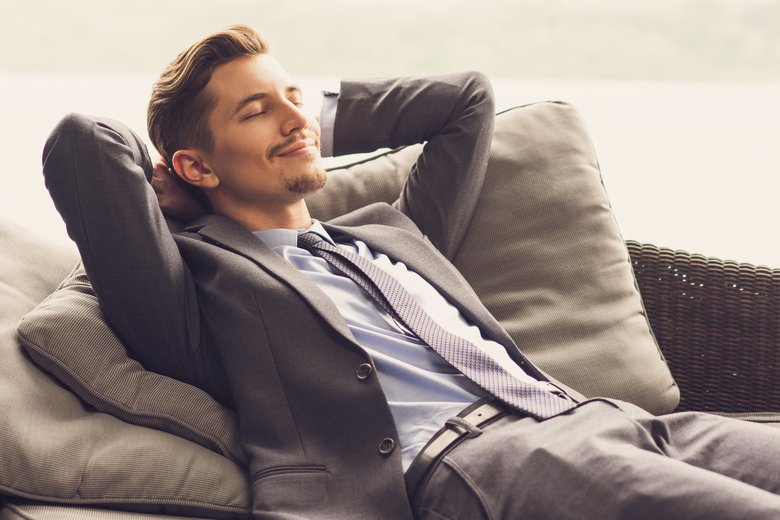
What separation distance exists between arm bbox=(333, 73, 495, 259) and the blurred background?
1.30m

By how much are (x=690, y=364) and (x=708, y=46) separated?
70.1 inches

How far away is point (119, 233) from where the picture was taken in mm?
1440

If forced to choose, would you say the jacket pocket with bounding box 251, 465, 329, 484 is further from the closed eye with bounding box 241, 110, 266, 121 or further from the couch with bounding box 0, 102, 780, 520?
the closed eye with bounding box 241, 110, 266, 121

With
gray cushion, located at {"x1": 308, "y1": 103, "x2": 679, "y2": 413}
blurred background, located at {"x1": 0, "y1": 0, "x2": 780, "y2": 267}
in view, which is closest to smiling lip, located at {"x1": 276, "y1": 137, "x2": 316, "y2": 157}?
gray cushion, located at {"x1": 308, "y1": 103, "x2": 679, "y2": 413}

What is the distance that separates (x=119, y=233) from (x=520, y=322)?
0.84m

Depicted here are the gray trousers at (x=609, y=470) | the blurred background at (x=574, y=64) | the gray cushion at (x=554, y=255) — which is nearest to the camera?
the gray trousers at (x=609, y=470)

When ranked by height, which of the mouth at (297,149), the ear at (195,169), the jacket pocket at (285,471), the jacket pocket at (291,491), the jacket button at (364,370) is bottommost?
the jacket pocket at (291,491)

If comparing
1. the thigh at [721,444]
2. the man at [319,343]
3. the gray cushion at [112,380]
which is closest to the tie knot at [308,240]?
the man at [319,343]

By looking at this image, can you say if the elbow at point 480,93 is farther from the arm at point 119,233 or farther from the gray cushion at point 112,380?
the gray cushion at point 112,380

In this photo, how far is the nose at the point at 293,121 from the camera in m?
1.74

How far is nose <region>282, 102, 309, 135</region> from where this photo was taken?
5.70 ft

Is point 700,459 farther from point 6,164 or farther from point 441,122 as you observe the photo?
point 6,164

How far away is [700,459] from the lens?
4.62 feet

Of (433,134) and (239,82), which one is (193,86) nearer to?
(239,82)
